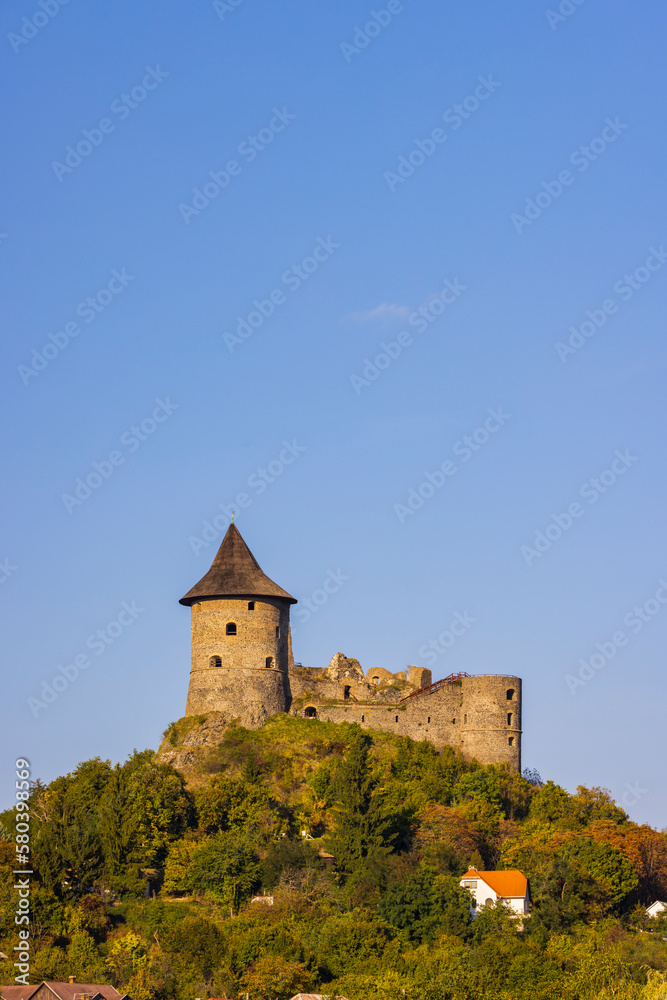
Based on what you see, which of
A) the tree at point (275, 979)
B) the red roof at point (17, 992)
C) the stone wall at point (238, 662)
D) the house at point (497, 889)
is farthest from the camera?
the stone wall at point (238, 662)

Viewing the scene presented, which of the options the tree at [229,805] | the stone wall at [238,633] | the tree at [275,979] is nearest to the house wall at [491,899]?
the tree at [275,979]

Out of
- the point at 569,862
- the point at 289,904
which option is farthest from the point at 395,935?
the point at 569,862

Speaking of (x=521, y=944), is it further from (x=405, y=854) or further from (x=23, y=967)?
(x=23, y=967)

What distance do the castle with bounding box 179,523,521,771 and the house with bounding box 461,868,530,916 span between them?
30.6 ft

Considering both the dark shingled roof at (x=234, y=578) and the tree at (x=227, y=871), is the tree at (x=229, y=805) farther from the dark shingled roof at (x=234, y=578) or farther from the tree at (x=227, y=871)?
the dark shingled roof at (x=234, y=578)

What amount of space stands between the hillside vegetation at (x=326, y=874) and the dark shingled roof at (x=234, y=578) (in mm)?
5685

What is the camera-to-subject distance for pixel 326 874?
6369 centimetres

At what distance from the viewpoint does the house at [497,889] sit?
63062 millimetres

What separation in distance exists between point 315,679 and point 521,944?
64.1 ft

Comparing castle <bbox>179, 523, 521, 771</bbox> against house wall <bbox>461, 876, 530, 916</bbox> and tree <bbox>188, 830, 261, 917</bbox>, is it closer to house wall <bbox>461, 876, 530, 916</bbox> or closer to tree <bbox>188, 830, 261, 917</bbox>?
tree <bbox>188, 830, 261, 917</bbox>

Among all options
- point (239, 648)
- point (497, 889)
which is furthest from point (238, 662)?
point (497, 889)

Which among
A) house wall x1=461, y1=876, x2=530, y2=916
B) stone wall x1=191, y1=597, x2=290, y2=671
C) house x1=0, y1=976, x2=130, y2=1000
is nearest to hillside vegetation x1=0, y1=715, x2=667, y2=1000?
house wall x1=461, y1=876, x2=530, y2=916

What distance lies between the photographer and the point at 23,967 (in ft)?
185

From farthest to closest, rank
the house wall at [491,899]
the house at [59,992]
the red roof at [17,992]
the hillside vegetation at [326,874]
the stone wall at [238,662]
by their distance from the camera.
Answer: the stone wall at [238,662], the house wall at [491,899], the hillside vegetation at [326,874], the red roof at [17,992], the house at [59,992]
